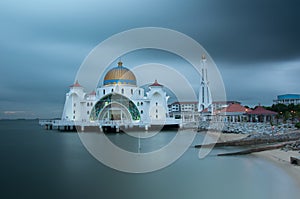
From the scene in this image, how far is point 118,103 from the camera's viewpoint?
41.0m

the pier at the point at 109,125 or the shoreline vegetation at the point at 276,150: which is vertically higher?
the pier at the point at 109,125

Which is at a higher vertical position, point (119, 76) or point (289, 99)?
point (119, 76)

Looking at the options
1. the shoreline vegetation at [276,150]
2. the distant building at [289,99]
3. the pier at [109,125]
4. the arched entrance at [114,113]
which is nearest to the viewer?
the shoreline vegetation at [276,150]

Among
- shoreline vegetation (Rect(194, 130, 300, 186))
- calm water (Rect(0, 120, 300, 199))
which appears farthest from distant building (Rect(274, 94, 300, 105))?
calm water (Rect(0, 120, 300, 199))

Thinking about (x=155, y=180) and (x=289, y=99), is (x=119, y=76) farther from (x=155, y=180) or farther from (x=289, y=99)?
(x=289, y=99)

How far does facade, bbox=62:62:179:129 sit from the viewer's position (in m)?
40.8

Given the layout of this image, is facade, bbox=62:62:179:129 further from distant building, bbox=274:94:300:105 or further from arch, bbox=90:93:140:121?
distant building, bbox=274:94:300:105

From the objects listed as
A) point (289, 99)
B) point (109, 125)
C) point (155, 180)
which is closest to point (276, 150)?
point (155, 180)

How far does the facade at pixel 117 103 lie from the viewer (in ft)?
134

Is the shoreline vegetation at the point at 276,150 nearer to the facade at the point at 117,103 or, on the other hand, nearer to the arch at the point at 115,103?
the facade at the point at 117,103

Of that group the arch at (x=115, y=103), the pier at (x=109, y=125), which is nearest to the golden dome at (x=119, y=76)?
the arch at (x=115, y=103)

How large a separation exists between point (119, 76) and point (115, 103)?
5.40m

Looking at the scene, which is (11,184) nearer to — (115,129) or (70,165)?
(70,165)

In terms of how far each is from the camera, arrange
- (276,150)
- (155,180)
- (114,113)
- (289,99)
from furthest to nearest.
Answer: (289,99)
(114,113)
(276,150)
(155,180)
